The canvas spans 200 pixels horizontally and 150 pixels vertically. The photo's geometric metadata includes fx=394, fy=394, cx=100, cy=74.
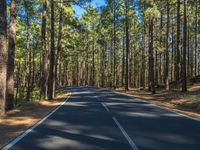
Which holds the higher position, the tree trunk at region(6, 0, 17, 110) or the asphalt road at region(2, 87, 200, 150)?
the tree trunk at region(6, 0, 17, 110)

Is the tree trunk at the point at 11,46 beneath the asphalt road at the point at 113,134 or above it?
above

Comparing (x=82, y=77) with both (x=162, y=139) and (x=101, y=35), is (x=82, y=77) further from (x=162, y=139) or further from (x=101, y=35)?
(x=162, y=139)

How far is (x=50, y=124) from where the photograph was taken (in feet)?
49.5

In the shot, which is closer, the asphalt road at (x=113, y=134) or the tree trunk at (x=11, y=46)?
the asphalt road at (x=113, y=134)

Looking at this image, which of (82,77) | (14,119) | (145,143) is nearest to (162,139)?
Answer: (145,143)

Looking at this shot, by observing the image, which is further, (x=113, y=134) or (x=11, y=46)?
(x=11, y=46)

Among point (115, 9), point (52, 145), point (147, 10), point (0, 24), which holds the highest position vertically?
point (115, 9)

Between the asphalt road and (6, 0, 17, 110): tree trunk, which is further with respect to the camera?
(6, 0, 17, 110): tree trunk

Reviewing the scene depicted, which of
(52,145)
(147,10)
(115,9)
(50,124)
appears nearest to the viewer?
(52,145)

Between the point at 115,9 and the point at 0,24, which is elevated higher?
the point at 115,9

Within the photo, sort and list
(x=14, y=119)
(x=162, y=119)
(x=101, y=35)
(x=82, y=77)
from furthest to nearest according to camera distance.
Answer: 1. (x=82, y=77)
2. (x=101, y=35)
3. (x=14, y=119)
4. (x=162, y=119)

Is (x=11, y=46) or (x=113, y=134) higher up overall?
(x=11, y=46)

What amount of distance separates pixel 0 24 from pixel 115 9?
4235 cm

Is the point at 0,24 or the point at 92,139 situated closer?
the point at 92,139
